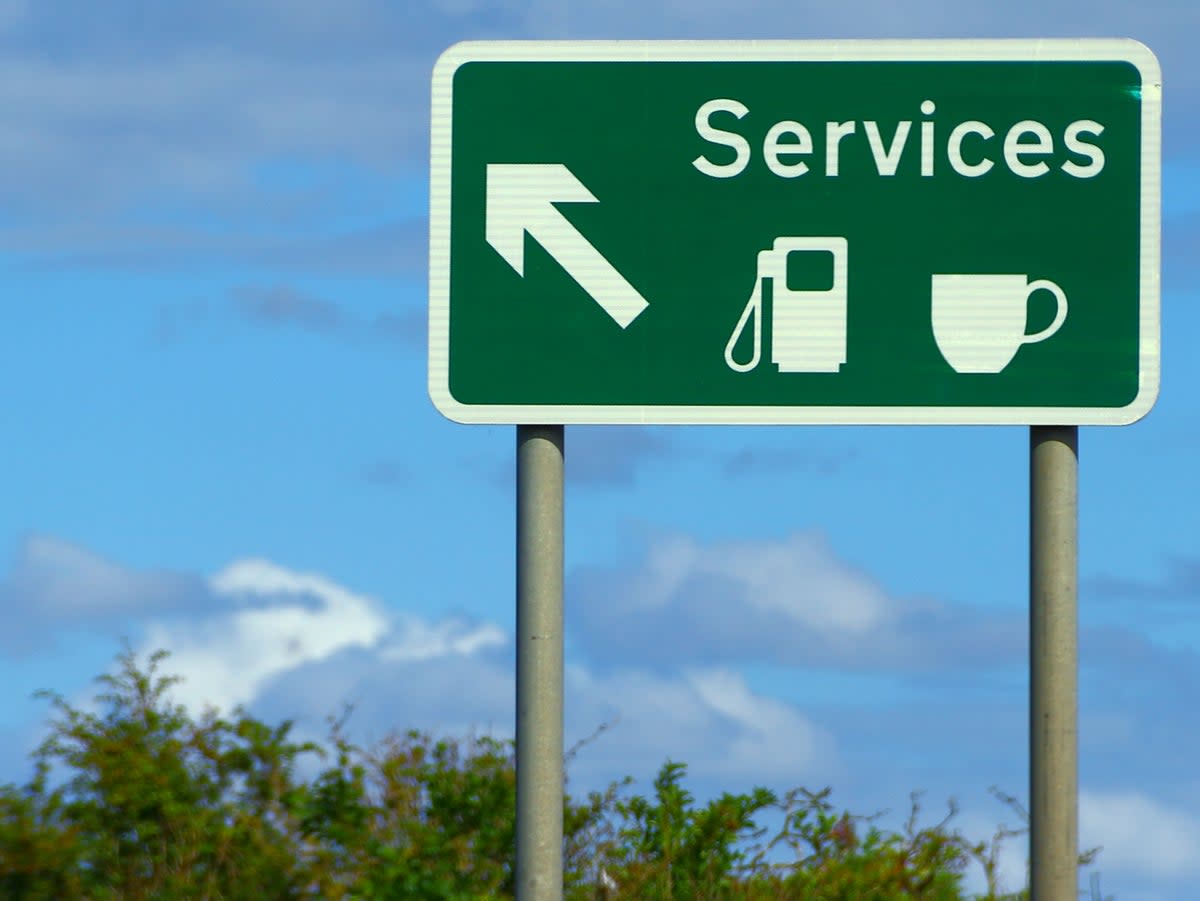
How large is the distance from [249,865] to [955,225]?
4.36 metres

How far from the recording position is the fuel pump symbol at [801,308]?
5.67 meters

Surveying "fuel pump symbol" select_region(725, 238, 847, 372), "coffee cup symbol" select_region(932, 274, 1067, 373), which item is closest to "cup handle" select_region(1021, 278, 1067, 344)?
"coffee cup symbol" select_region(932, 274, 1067, 373)

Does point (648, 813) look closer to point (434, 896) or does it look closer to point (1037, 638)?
point (434, 896)

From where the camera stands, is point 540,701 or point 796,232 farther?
point 796,232

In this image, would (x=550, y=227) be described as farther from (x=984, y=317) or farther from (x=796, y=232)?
(x=984, y=317)

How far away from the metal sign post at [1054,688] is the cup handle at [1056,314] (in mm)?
398

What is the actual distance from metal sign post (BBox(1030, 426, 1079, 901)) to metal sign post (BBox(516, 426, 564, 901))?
161 centimetres

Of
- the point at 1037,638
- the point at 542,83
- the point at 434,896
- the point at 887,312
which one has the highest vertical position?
the point at 542,83

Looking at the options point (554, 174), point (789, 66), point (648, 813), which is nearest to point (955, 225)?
point (789, 66)

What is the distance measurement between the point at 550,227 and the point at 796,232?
854 mm

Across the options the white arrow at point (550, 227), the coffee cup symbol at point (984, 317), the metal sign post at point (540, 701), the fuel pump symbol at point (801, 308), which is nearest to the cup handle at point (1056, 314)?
the coffee cup symbol at point (984, 317)

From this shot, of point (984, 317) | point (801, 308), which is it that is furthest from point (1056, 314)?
point (801, 308)

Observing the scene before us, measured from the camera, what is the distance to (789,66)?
579 centimetres

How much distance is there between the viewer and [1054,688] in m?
5.58
